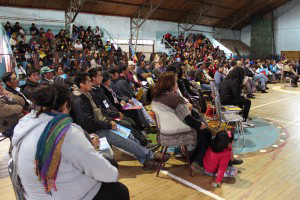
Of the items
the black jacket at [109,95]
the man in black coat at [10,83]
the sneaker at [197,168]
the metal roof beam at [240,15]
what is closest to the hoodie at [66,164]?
the sneaker at [197,168]

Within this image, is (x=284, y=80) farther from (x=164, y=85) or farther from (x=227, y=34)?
(x=227, y=34)

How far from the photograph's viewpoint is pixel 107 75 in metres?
3.62

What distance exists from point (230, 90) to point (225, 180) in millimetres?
2083

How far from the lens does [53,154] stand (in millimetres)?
1169

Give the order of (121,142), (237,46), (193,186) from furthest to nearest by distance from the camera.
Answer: (237,46)
(121,142)
(193,186)

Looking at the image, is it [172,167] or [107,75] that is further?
[107,75]

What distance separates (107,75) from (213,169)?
6.48 feet

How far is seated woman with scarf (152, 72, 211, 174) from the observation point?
251 centimetres

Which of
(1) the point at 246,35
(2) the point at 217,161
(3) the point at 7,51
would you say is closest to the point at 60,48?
(3) the point at 7,51

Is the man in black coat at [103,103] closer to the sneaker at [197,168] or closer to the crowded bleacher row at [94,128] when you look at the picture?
the crowded bleacher row at [94,128]

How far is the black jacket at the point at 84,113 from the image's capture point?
2.58 m

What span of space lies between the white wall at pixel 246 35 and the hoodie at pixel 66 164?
71.4 feet

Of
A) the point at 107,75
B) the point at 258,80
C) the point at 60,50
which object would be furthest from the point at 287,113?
the point at 60,50

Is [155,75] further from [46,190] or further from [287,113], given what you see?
[46,190]
